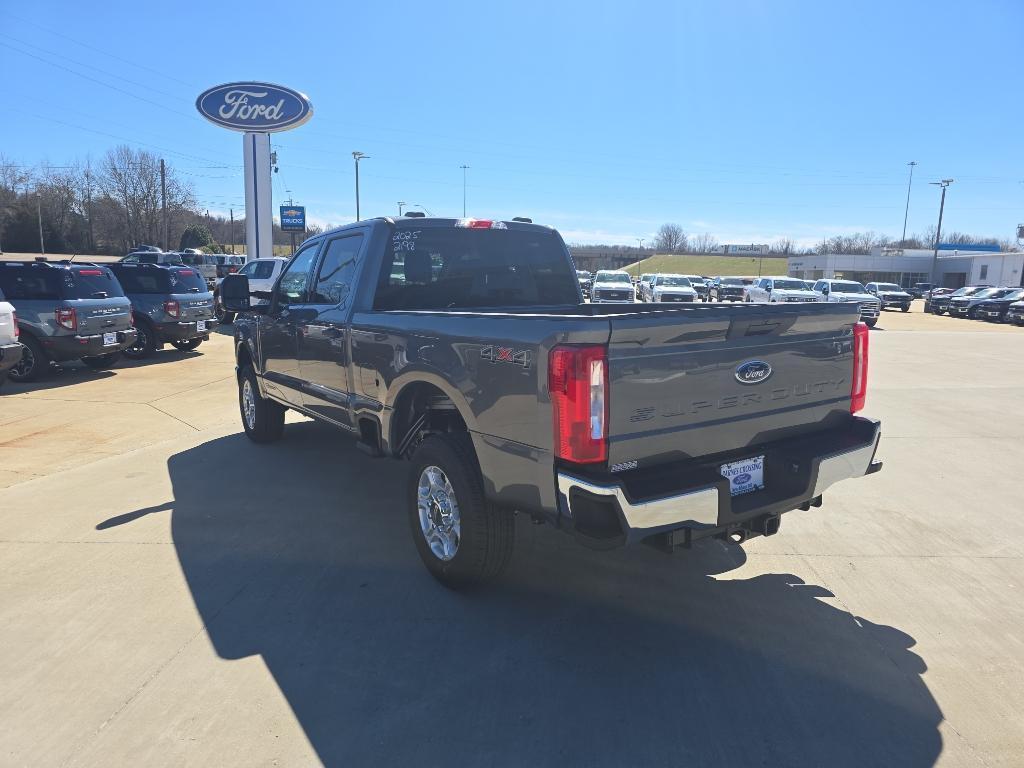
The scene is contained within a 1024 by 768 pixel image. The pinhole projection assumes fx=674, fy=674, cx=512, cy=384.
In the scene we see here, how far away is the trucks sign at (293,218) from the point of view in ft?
155

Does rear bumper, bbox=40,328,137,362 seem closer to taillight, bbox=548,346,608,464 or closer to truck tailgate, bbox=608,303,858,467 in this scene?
taillight, bbox=548,346,608,464

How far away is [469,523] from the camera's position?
3395 mm

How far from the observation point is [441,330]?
3504 millimetres

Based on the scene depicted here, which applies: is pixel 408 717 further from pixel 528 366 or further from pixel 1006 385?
pixel 1006 385

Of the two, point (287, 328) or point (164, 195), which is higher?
point (164, 195)

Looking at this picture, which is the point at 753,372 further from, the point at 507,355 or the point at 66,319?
the point at 66,319

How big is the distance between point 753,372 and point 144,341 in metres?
13.0

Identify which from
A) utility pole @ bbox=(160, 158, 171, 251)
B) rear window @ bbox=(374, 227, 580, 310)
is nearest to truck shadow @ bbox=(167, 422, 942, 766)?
rear window @ bbox=(374, 227, 580, 310)

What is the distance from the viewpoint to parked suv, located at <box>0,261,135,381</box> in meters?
10.1

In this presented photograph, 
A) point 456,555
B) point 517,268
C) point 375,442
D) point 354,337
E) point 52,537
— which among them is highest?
point 517,268

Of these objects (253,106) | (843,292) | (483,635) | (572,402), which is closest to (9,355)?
(483,635)

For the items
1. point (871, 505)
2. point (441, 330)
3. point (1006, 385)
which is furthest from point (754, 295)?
point (441, 330)

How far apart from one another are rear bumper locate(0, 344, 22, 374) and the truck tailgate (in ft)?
29.5

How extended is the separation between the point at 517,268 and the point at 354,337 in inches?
53.6
